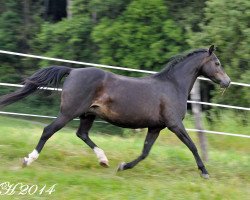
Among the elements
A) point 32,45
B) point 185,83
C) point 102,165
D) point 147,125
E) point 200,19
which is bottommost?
point 32,45

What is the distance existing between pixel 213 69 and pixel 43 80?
2.50 meters

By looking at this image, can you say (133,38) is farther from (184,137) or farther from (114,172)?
(114,172)

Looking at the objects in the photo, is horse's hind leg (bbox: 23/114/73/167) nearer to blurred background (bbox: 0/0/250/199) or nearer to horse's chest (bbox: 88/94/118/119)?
horse's chest (bbox: 88/94/118/119)

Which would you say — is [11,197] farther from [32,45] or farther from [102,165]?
[32,45]

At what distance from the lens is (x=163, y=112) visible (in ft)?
24.4

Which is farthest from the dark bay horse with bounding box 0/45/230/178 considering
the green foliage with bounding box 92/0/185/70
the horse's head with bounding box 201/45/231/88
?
the green foliage with bounding box 92/0/185/70

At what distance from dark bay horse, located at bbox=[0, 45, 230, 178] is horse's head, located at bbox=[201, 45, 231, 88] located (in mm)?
270

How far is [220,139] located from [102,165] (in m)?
4.53

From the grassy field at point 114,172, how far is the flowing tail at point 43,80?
87 centimetres

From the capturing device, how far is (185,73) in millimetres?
7867

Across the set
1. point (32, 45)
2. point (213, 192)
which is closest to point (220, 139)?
point (213, 192)

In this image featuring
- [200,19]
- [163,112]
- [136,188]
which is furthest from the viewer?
[200,19]

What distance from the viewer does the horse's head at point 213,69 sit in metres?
7.95

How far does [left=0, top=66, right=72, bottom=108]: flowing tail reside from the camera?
7477 mm
